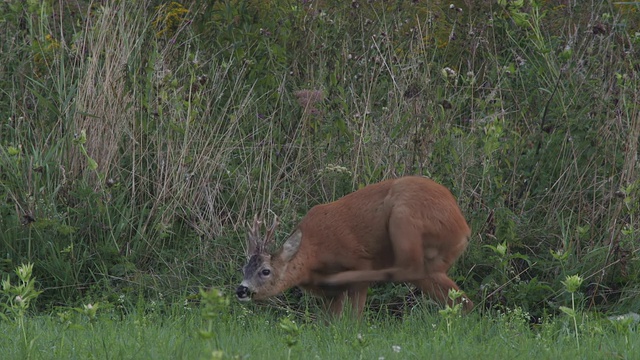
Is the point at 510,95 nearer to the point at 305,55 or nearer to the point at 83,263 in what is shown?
the point at 305,55

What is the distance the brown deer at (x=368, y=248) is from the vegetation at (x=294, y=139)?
29cm

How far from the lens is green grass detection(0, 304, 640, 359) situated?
4883 mm

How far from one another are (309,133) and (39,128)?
193 centimetres

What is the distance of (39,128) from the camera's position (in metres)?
8.20

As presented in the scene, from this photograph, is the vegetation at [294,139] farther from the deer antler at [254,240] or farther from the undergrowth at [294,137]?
the deer antler at [254,240]

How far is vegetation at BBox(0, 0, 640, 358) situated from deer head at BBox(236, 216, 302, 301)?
0.66 feet

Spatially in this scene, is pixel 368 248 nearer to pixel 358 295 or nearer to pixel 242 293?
pixel 358 295

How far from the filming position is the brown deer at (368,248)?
257 inches

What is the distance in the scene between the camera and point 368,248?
675 centimetres

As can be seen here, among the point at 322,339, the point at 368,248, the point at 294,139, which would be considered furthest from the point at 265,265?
the point at 294,139

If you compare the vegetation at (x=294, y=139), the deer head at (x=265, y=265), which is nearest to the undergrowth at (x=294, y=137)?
the vegetation at (x=294, y=139)

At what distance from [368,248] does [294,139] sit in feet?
6.16

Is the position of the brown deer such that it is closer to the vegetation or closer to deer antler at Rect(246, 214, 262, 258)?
deer antler at Rect(246, 214, 262, 258)

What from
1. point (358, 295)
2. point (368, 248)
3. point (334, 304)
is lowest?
point (334, 304)
